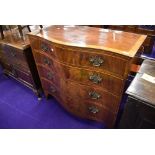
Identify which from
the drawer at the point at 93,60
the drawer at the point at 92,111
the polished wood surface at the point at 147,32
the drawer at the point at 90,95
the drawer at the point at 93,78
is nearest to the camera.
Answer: the drawer at the point at 93,60

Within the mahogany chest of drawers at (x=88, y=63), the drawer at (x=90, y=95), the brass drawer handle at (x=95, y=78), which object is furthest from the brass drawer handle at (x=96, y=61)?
the drawer at (x=90, y=95)

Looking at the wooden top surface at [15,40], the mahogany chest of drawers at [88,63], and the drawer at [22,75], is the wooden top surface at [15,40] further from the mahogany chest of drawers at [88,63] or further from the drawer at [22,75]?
the drawer at [22,75]

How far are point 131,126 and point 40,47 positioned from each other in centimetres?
113

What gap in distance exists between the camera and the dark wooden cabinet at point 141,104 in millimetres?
909

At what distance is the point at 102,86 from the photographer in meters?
1.27

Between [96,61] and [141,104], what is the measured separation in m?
0.45

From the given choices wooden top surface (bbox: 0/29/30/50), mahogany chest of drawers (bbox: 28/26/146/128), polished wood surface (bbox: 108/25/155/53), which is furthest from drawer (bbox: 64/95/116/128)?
polished wood surface (bbox: 108/25/155/53)

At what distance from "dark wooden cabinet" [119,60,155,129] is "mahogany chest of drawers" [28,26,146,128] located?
0.14 metres

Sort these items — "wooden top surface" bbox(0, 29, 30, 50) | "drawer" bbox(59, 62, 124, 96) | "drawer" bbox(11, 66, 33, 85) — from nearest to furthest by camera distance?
"drawer" bbox(59, 62, 124, 96)
"wooden top surface" bbox(0, 29, 30, 50)
"drawer" bbox(11, 66, 33, 85)

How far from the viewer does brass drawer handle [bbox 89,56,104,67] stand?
1.11 meters

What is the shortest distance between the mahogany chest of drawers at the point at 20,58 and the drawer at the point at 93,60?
24.4 inches

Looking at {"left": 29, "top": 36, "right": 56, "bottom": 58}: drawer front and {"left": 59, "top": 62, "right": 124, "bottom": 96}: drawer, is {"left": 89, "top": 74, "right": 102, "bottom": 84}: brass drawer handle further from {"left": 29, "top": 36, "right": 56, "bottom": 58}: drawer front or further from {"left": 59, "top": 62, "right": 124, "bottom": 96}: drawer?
{"left": 29, "top": 36, "right": 56, "bottom": 58}: drawer front
